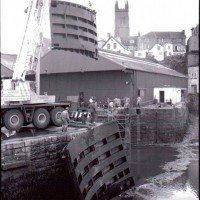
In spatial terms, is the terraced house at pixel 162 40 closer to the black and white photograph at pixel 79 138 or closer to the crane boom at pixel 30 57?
the black and white photograph at pixel 79 138

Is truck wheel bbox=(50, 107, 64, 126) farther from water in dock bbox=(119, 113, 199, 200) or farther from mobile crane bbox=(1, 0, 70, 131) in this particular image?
water in dock bbox=(119, 113, 199, 200)

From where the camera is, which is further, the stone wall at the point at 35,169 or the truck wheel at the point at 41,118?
the truck wheel at the point at 41,118

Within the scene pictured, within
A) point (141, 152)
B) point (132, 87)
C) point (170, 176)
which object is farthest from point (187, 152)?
point (132, 87)

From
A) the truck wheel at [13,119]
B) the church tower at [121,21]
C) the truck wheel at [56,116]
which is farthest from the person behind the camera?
the church tower at [121,21]

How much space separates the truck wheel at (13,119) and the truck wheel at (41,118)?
2.35 ft

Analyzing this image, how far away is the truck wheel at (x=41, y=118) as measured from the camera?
13328 mm

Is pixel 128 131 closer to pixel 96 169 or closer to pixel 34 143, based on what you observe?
pixel 96 169

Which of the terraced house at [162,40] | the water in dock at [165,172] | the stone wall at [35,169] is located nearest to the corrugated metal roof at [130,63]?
the water in dock at [165,172]

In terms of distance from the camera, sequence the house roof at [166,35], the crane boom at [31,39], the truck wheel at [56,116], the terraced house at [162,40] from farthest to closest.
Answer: the house roof at [166,35]
the terraced house at [162,40]
the truck wheel at [56,116]
the crane boom at [31,39]

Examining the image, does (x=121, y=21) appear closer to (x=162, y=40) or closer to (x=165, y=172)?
(x=162, y=40)

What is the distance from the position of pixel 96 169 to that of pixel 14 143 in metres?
3.52

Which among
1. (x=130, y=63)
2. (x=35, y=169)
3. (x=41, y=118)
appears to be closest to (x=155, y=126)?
(x=130, y=63)

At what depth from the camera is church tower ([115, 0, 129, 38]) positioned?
319 ft

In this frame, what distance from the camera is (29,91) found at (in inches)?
524
